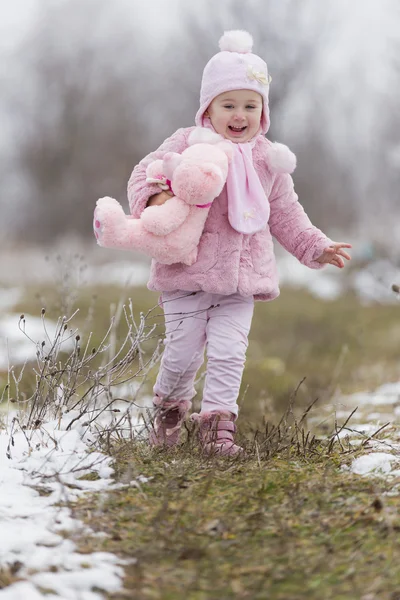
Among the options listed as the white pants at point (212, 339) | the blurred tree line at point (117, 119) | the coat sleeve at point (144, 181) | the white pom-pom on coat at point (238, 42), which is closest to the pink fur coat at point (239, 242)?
the coat sleeve at point (144, 181)

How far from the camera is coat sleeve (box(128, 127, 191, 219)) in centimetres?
328

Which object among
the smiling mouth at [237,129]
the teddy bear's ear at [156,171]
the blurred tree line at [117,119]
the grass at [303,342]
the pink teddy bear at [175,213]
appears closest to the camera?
the pink teddy bear at [175,213]

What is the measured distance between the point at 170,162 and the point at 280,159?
0.50 meters

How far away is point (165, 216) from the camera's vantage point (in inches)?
124

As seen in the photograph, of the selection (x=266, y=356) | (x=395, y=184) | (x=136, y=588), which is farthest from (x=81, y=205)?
(x=136, y=588)

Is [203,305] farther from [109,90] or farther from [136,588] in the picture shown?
[109,90]

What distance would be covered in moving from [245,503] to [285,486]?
21 cm

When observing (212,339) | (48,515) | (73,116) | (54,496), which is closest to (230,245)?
(212,339)

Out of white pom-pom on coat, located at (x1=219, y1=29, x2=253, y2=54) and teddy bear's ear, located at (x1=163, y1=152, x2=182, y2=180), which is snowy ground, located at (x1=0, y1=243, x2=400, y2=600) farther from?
white pom-pom on coat, located at (x1=219, y1=29, x2=253, y2=54)

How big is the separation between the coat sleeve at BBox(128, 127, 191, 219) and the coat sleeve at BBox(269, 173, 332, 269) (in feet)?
1.56

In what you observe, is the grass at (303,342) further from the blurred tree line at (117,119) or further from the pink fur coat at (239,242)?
the blurred tree line at (117,119)

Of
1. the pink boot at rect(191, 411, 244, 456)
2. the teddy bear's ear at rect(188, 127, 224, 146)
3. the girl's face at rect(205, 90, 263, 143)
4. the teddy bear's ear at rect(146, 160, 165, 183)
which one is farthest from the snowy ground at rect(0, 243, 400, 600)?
the girl's face at rect(205, 90, 263, 143)

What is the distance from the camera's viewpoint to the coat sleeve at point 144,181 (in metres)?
3.28

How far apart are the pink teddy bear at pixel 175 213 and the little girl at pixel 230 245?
4.2 inches
